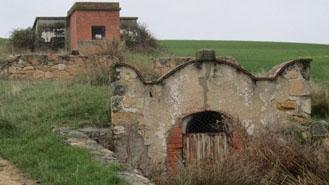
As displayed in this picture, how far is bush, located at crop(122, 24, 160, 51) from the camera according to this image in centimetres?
3172

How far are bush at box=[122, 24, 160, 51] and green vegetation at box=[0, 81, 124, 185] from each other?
11.3 m

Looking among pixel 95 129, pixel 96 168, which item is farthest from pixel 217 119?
pixel 96 168

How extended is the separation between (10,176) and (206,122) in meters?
6.85

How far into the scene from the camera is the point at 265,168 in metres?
12.6

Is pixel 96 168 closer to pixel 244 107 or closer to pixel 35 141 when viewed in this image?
pixel 35 141

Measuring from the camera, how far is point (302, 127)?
1595 centimetres

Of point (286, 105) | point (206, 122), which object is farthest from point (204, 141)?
point (286, 105)

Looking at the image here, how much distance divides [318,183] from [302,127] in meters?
4.08

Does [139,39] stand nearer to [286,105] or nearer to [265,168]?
[286,105]

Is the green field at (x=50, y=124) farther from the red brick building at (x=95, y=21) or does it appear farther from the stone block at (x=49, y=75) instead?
the red brick building at (x=95, y=21)

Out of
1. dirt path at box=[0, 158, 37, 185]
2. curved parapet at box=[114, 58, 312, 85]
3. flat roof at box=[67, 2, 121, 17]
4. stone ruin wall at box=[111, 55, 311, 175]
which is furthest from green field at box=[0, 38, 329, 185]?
flat roof at box=[67, 2, 121, 17]

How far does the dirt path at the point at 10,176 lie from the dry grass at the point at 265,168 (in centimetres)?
249

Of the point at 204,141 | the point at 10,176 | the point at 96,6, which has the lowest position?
the point at 204,141

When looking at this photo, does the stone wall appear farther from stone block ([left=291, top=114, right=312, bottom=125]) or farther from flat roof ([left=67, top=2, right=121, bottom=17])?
flat roof ([left=67, top=2, right=121, bottom=17])
